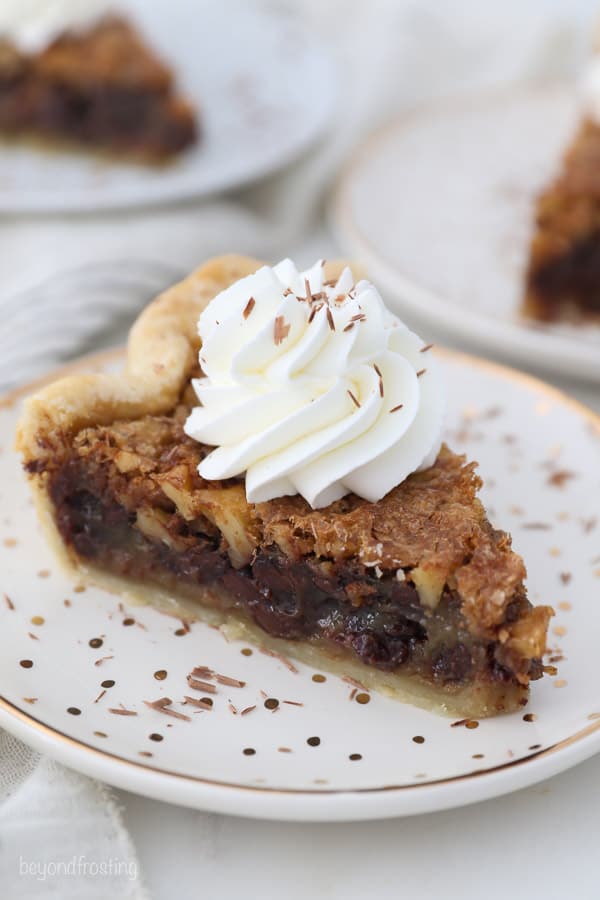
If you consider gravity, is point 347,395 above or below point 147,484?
above

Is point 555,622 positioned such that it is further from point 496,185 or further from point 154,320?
point 496,185

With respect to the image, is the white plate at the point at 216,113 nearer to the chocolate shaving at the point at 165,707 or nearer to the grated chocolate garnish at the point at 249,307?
the grated chocolate garnish at the point at 249,307

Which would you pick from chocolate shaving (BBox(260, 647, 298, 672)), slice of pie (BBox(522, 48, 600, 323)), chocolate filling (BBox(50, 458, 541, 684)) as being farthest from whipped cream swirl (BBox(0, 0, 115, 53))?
chocolate shaving (BBox(260, 647, 298, 672))

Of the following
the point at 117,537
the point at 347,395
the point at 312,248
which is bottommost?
the point at 312,248

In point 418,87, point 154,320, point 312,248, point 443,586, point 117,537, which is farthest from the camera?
point 418,87

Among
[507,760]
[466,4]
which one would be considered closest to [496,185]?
[466,4]

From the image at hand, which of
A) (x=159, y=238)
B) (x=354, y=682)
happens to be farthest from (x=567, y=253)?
(x=354, y=682)
